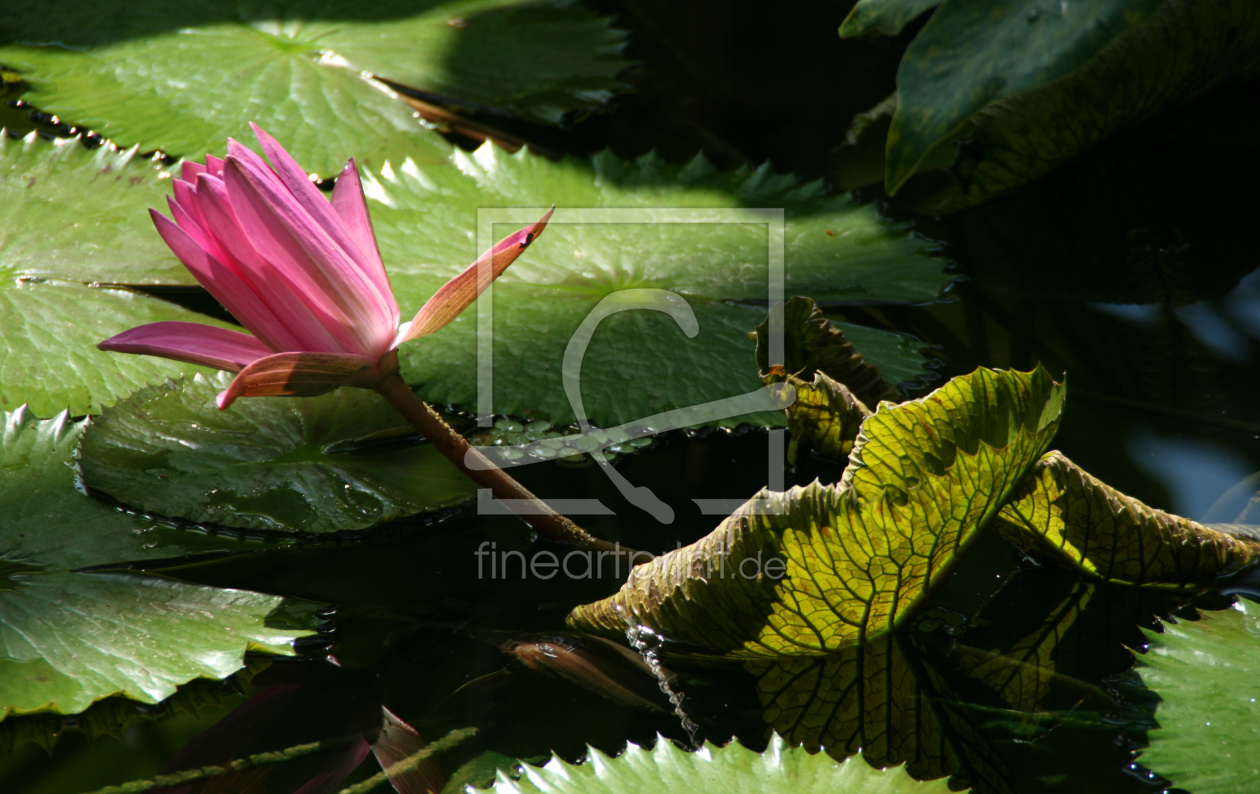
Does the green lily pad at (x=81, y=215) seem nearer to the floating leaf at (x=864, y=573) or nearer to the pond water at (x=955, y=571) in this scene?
the pond water at (x=955, y=571)

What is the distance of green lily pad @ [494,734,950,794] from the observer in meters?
0.61

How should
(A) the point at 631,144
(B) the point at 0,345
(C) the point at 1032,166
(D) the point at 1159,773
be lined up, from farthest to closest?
1. (A) the point at 631,144
2. (C) the point at 1032,166
3. (B) the point at 0,345
4. (D) the point at 1159,773

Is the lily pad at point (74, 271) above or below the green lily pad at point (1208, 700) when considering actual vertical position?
above

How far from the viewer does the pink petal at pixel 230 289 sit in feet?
2.36

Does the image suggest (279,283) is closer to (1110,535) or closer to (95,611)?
(95,611)

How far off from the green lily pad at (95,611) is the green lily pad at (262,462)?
0.12 ft

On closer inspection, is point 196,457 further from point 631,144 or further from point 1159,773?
point 631,144

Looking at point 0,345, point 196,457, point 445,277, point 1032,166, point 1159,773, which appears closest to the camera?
point 1159,773

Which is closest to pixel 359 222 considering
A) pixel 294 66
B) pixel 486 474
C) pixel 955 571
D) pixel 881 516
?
pixel 486 474

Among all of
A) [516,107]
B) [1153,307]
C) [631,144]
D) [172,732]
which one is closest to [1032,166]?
[1153,307]

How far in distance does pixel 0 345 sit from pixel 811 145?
1393mm

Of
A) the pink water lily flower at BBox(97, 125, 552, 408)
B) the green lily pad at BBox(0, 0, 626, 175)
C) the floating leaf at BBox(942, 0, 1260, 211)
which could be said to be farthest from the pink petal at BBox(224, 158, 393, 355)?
the floating leaf at BBox(942, 0, 1260, 211)

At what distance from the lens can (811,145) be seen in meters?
1.78

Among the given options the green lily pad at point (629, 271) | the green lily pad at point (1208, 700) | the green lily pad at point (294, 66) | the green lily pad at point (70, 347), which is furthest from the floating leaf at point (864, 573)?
the green lily pad at point (294, 66)
